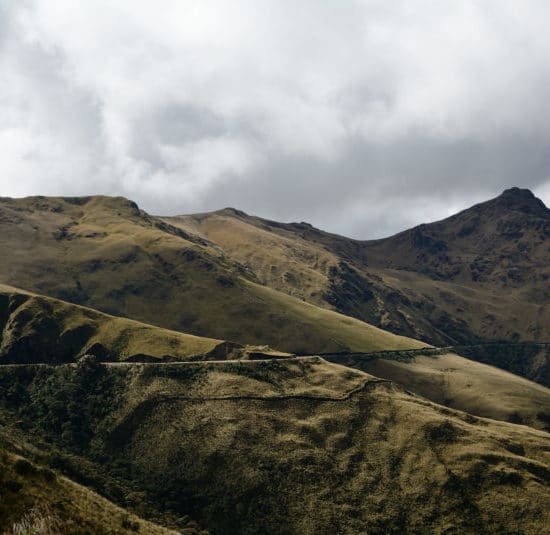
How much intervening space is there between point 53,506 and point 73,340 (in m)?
142

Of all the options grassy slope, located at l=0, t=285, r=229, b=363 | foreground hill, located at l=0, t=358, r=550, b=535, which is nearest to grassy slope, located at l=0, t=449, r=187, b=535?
foreground hill, located at l=0, t=358, r=550, b=535

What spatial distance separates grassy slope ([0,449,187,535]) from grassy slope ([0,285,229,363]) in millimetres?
117818

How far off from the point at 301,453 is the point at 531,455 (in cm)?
6006

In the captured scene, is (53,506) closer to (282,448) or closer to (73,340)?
(282,448)

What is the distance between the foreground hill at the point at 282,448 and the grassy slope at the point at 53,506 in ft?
180

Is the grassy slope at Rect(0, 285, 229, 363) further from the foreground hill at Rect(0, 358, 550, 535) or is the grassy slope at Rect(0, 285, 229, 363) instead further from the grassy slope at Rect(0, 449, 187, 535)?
the grassy slope at Rect(0, 449, 187, 535)

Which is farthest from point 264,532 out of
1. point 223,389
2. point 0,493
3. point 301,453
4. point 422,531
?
point 0,493

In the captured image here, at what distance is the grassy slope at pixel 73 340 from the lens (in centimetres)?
18138

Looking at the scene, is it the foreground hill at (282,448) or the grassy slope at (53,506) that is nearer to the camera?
the grassy slope at (53,506)

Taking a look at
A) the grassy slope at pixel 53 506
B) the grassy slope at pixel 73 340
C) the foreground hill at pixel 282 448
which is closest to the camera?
the grassy slope at pixel 53 506

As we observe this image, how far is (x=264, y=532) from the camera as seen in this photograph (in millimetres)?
110312

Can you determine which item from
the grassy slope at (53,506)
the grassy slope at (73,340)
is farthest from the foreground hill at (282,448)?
the grassy slope at (53,506)

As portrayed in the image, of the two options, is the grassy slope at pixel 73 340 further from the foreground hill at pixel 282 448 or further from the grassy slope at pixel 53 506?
the grassy slope at pixel 53 506

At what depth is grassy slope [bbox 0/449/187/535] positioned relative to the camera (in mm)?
50000
